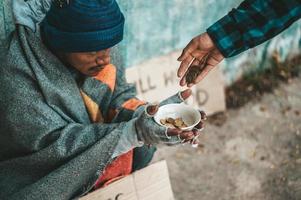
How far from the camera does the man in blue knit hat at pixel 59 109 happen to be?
2.59 metres

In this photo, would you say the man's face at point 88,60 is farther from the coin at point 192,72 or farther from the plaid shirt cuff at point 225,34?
the plaid shirt cuff at point 225,34

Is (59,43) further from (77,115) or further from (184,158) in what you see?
(184,158)

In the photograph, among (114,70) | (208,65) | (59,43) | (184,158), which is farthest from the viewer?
(184,158)

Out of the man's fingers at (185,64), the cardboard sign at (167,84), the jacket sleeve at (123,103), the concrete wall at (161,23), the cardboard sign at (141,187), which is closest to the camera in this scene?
the man's fingers at (185,64)

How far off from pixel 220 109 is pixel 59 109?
2.02 m

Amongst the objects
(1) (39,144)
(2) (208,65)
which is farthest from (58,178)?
(2) (208,65)

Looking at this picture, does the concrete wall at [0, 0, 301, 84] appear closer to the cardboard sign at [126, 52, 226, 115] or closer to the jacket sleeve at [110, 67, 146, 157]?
the cardboard sign at [126, 52, 226, 115]

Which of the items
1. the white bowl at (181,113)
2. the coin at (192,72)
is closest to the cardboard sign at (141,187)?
the white bowl at (181,113)

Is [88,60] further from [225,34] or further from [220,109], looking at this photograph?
[220,109]

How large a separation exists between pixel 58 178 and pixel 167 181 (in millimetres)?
713

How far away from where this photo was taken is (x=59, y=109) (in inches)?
109

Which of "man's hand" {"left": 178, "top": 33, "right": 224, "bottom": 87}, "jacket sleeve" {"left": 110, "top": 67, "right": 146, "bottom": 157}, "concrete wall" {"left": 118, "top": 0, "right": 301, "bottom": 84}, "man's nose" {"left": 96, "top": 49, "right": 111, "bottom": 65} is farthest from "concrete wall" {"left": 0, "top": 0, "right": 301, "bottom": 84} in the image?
"man's hand" {"left": 178, "top": 33, "right": 224, "bottom": 87}

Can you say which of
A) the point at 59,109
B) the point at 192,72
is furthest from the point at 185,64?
the point at 59,109

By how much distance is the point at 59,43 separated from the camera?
2625mm
